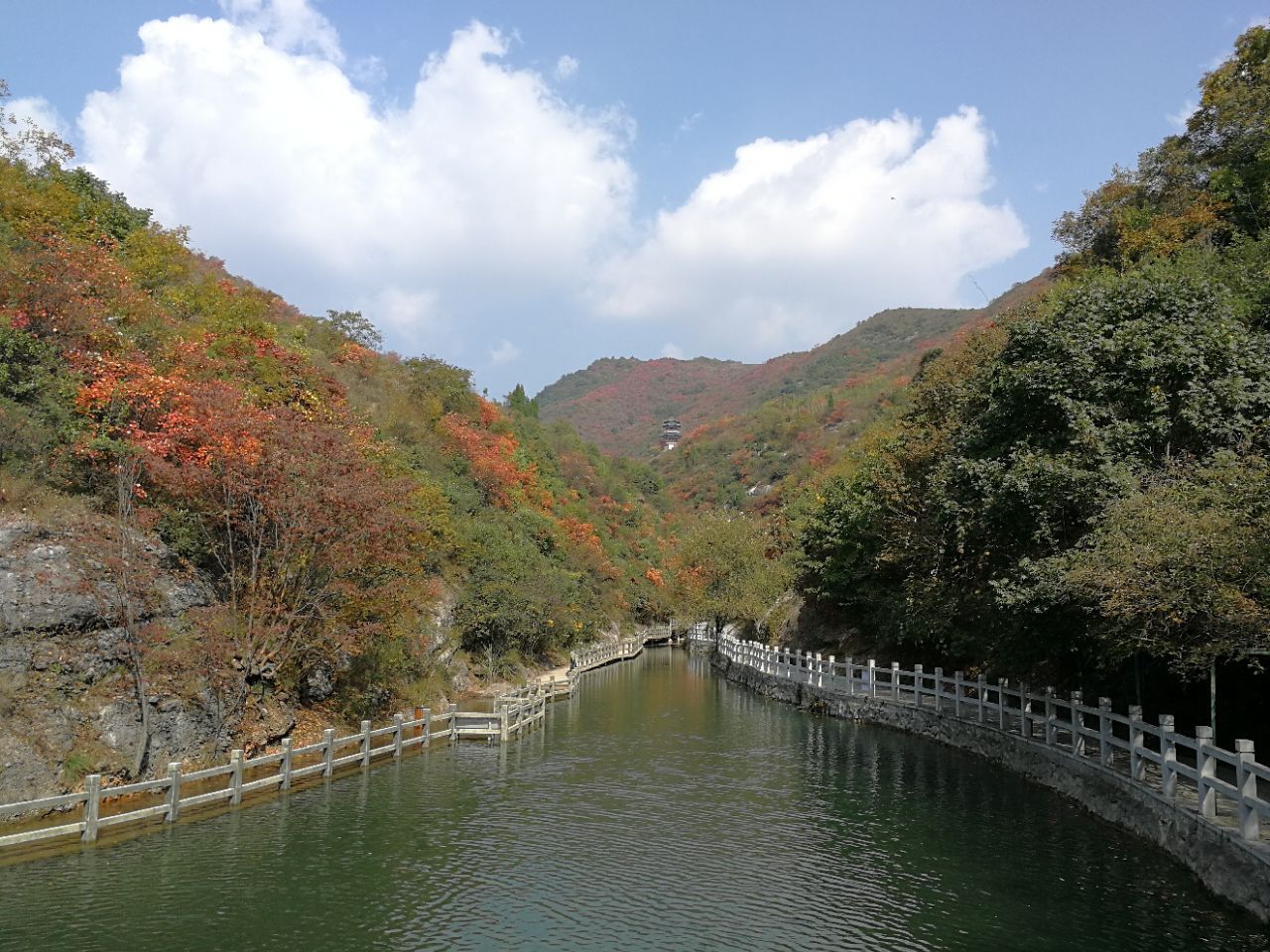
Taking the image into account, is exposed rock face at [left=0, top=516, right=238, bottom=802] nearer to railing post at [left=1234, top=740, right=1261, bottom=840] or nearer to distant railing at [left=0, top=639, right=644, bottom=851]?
distant railing at [left=0, top=639, right=644, bottom=851]

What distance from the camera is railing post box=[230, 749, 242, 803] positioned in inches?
672

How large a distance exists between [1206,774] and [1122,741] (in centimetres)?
440

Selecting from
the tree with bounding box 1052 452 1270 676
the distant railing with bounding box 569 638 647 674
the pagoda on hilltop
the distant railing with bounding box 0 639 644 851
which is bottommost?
the distant railing with bounding box 569 638 647 674

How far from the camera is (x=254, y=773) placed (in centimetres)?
1997

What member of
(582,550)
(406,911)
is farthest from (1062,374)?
(582,550)

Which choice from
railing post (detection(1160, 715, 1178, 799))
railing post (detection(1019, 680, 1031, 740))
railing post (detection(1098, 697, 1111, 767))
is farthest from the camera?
railing post (detection(1019, 680, 1031, 740))

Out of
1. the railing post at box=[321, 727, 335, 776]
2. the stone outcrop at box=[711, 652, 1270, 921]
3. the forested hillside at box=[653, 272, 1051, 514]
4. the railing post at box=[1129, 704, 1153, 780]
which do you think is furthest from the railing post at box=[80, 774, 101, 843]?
the forested hillside at box=[653, 272, 1051, 514]

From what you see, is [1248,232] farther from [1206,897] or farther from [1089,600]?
[1206,897]

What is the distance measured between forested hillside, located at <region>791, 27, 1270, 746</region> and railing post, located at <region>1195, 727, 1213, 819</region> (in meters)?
1.72

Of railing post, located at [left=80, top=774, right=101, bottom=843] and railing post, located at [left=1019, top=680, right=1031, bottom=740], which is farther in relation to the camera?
railing post, located at [left=1019, top=680, right=1031, bottom=740]

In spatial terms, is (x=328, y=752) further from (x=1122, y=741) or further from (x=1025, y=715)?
(x=1122, y=741)

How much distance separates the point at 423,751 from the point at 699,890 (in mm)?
13030

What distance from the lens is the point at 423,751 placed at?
79.7 ft

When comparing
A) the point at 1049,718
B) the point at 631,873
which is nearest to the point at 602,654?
the point at 1049,718
